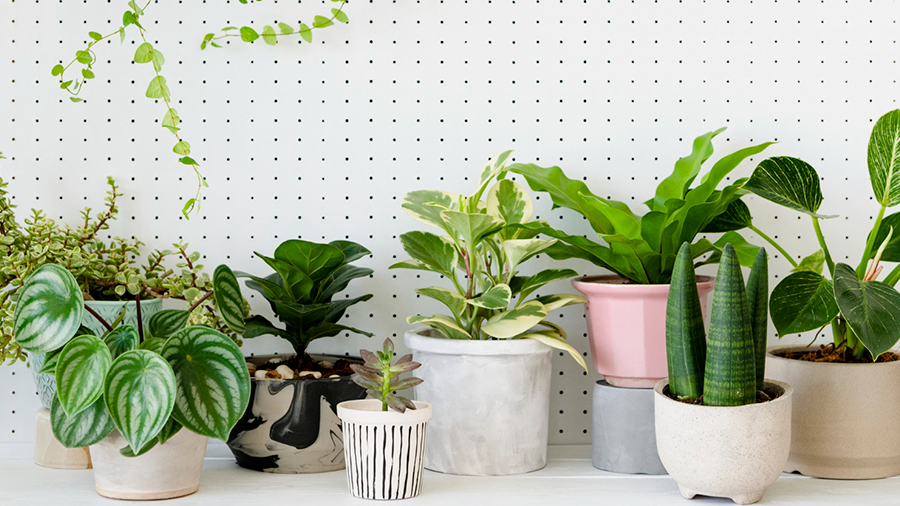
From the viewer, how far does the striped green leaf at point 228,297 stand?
84 cm

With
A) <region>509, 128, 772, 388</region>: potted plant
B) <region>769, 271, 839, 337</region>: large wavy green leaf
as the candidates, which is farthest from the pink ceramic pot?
<region>769, 271, 839, 337</region>: large wavy green leaf

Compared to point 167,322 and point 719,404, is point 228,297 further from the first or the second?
point 719,404

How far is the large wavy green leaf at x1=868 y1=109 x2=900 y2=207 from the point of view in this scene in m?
0.90

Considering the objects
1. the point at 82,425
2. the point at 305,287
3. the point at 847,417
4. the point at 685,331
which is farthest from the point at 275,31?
the point at 847,417

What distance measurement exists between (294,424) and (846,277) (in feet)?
2.27

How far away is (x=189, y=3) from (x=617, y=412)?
877 mm

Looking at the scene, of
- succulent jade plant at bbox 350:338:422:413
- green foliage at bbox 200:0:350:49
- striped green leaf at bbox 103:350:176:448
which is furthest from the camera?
green foliage at bbox 200:0:350:49

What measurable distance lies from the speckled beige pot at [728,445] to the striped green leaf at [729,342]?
0.06 ft

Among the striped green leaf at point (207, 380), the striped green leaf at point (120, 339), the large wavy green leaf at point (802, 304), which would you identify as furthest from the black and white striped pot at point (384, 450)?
the large wavy green leaf at point (802, 304)

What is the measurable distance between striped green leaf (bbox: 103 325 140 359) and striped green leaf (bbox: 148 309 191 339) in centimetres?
5

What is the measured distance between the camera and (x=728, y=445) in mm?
772

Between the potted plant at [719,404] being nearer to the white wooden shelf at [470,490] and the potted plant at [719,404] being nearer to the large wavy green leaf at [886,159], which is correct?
the white wooden shelf at [470,490]

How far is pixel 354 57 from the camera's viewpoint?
1.11m

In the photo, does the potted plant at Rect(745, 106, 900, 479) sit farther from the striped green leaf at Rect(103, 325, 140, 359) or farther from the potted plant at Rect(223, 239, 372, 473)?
the striped green leaf at Rect(103, 325, 140, 359)
